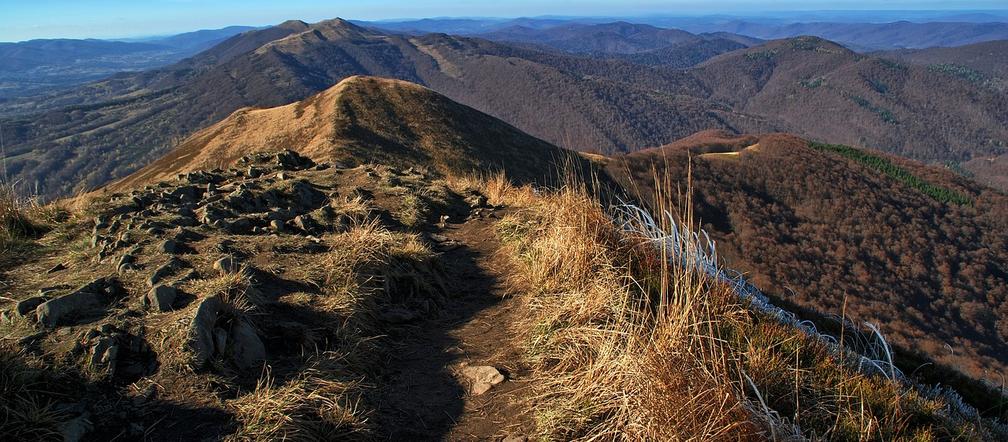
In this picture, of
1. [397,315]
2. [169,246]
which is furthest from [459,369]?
[169,246]

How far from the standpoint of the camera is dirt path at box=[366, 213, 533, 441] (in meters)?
3.37

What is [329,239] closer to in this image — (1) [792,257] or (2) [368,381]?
(2) [368,381]

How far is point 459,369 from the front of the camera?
4.04 meters

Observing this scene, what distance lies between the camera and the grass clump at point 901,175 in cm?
8138

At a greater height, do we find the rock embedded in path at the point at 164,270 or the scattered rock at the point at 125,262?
the scattered rock at the point at 125,262

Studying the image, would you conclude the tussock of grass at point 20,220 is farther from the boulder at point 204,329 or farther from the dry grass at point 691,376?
the dry grass at point 691,376

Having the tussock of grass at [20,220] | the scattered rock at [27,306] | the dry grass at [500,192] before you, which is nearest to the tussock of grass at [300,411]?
the scattered rock at [27,306]

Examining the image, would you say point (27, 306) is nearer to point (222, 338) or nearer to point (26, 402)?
point (26, 402)

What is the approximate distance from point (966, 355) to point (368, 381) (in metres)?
57.3

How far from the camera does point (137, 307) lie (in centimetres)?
383

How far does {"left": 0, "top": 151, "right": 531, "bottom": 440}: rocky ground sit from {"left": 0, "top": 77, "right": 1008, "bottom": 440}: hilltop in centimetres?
2

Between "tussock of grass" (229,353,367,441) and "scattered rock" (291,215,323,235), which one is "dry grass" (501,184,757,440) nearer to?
"tussock of grass" (229,353,367,441)

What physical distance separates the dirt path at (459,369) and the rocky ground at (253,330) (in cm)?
1

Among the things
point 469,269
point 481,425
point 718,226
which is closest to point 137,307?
point 481,425
